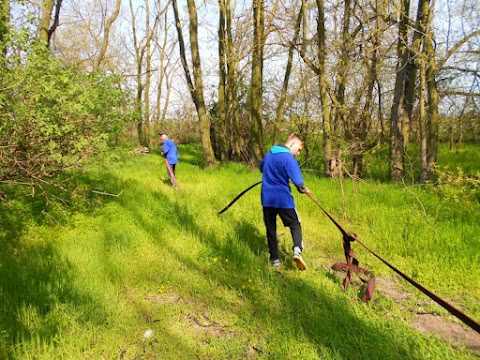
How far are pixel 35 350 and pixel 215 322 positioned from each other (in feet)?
4.95

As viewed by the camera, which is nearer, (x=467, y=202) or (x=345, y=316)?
(x=345, y=316)

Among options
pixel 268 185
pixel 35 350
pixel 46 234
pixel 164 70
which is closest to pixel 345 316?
pixel 268 185

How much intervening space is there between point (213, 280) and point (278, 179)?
4.73 feet

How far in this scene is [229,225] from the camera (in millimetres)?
5383

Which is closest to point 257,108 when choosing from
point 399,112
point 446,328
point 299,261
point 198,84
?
point 198,84

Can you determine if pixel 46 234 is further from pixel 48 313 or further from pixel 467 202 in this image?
pixel 467 202

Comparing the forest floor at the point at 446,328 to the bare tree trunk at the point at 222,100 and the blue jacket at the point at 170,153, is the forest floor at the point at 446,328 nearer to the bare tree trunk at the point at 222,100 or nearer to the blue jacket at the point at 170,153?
the blue jacket at the point at 170,153

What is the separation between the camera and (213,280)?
12.3 ft

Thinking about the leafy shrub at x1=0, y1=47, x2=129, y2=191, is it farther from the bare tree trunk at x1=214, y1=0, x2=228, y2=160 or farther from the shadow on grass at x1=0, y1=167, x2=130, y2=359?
the bare tree trunk at x1=214, y1=0, x2=228, y2=160

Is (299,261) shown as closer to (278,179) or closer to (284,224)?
(284,224)

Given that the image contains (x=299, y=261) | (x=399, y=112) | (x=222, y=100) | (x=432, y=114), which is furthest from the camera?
(x=222, y=100)

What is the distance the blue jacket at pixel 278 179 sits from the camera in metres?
3.72

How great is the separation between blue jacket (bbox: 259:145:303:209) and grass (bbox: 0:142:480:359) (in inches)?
34.1

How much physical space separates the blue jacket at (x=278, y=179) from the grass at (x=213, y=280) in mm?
867
